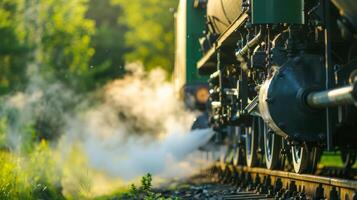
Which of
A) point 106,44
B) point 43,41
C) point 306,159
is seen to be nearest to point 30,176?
point 306,159

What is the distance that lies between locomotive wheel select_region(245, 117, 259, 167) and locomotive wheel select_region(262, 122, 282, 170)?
68 cm

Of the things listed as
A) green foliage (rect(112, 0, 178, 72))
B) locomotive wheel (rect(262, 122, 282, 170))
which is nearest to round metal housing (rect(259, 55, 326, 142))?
locomotive wheel (rect(262, 122, 282, 170))

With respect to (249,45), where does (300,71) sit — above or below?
below

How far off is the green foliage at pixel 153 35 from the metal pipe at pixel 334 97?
30.0 metres

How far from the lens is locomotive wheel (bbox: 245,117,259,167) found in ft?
36.4

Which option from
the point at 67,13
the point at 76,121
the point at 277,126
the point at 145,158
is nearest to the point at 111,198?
the point at 277,126

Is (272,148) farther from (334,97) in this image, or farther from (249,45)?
(334,97)

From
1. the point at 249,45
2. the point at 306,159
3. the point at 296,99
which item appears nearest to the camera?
the point at 296,99

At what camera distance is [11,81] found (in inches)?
852

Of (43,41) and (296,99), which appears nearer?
(296,99)

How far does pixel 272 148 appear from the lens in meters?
9.74

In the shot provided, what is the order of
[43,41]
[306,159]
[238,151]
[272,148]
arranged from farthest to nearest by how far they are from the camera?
[43,41] < [238,151] < [272,148] < [306,159]

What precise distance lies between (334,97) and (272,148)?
3.93 metres

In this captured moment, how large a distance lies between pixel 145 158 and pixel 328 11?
1057 cm
